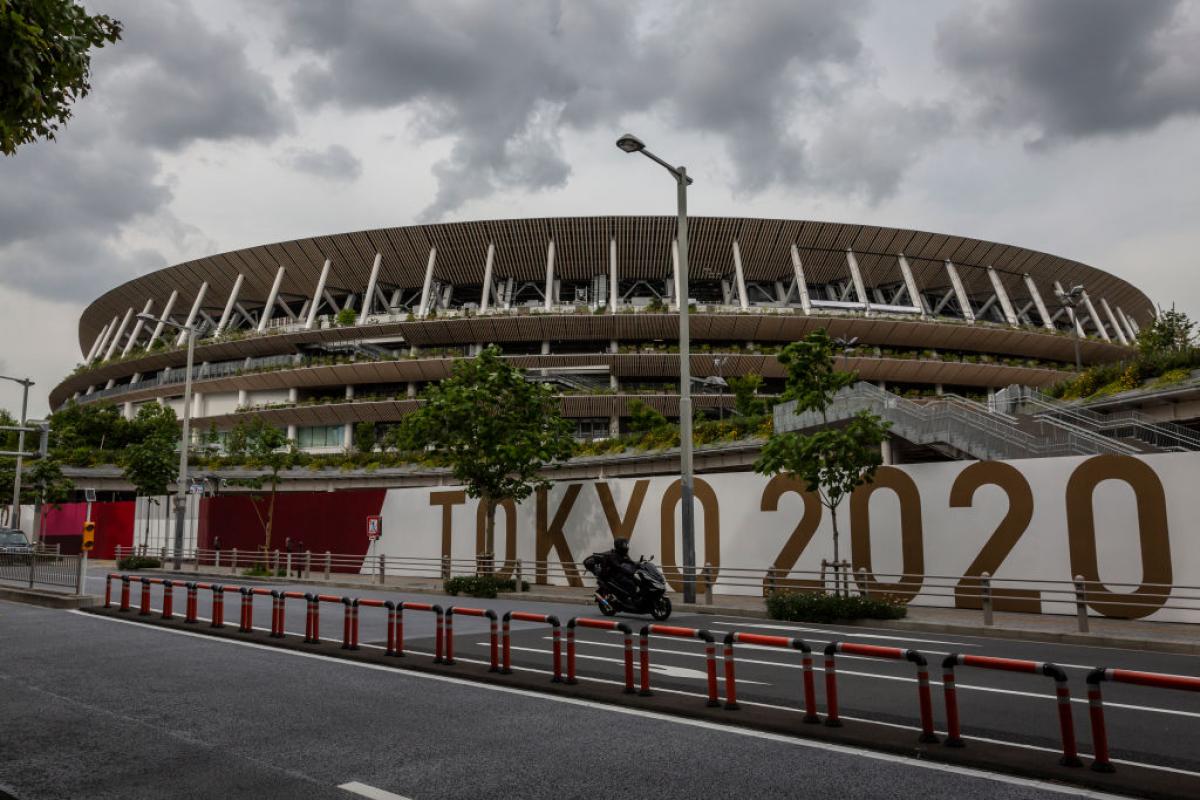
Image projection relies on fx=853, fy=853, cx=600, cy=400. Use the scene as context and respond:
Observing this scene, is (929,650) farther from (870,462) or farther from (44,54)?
(44,54)

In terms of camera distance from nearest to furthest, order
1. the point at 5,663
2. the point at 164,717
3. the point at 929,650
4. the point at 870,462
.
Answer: the point at 164,717 → the point at 5,663 → the point at 929,650 → the point at 870,462

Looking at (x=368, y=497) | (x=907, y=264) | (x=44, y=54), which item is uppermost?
(x=907, y=264)

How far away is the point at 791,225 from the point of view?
211ft

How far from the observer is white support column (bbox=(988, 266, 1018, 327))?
67.2 m

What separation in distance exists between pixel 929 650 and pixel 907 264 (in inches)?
2369

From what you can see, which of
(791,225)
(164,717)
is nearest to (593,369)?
(791,225)

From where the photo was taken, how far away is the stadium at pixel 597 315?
202 feet

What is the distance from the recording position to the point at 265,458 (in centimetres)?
5000

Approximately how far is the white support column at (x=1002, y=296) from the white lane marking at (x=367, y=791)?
68.9 metres

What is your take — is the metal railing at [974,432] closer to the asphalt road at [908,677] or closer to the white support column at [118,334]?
the asphalt road at [908,677]

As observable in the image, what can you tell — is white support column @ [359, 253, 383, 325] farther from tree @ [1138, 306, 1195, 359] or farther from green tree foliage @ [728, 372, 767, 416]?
tree @ [1138, 306, 1195, 359]

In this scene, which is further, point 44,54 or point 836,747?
point 836,747

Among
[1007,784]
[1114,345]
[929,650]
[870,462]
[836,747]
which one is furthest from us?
[1114,345]

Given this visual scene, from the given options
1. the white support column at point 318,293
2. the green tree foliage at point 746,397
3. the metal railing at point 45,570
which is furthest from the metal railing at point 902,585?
the white support column at point 318,293
